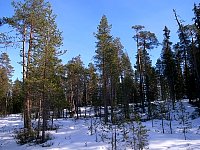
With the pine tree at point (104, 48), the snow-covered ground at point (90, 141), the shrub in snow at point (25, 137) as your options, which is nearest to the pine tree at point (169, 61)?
the pine tree at point (104, 48)

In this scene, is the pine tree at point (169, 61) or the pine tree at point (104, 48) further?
the pine tree at point (169, 61)

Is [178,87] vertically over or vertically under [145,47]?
under

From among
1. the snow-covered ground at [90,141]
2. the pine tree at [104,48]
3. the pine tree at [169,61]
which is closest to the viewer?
the snow-covered ground at [90,141]

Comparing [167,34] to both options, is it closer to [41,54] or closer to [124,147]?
[41,54]

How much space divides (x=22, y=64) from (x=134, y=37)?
21.9 meters


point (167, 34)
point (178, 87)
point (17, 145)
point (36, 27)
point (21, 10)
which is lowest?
point (17, 145)

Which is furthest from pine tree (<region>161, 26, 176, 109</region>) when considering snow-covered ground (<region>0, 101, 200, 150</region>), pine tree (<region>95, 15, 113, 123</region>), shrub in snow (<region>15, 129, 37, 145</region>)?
shrub in snow (<region>15, 129, 37, 145</region>)

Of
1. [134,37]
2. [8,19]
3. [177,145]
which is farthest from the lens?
[134,37]

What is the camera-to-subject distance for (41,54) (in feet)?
71.7

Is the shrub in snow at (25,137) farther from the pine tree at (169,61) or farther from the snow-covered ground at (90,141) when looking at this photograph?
the pine tree at (169,61)

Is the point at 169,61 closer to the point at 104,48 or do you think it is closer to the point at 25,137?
the point at 104,48

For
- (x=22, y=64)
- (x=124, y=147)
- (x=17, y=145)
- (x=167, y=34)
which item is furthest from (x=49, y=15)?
(x=167, y=34)

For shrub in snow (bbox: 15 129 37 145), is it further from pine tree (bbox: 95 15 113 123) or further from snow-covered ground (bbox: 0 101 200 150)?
pine tree (bbox: 95 15 113 123)

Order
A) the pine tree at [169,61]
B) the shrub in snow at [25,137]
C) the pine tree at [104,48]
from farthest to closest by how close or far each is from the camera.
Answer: the pine tree at [169,61] < the pine tree at [104,48] < the shrub in snow at [25,137]
